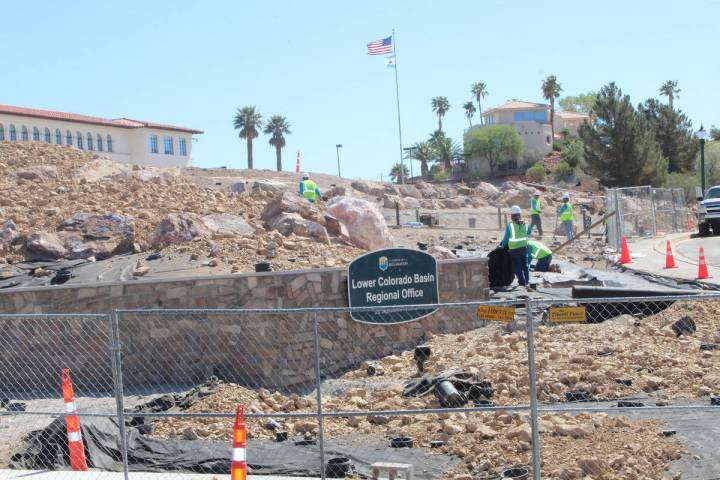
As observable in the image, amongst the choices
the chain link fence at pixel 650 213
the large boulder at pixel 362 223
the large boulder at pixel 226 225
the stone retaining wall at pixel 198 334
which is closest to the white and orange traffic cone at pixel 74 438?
the stone retaining wall at pixel 198 334

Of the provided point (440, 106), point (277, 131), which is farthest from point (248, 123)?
point (440, 106)

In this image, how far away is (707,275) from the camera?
18875mm

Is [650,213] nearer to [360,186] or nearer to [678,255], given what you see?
[678,255]

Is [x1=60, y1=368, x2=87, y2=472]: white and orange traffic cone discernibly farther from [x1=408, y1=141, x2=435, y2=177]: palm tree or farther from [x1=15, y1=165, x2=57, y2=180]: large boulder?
[x1=408, y1=141, x2=435, y2=177]: palm tree

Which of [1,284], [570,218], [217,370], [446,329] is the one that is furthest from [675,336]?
[570,218]

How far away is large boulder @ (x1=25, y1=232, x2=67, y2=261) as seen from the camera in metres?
20.1

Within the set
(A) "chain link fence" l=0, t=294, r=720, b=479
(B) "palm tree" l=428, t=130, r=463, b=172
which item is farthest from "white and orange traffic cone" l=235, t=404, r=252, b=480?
(B) "palm tree" l=428, t=130, r=463, b=172

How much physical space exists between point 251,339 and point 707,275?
415 inches

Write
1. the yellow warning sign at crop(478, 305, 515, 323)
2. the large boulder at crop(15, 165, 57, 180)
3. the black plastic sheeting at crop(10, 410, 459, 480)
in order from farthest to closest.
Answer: the large boulder at crop(15, 165, 57, 180)
the black plastic sheeting at crop(10, 410, 459, 480)
the yellow warning sign at crop(478, 305, 515, 323)

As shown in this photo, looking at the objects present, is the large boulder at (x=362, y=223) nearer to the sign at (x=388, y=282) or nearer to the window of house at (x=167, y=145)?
the sign at (x=388, y=282)

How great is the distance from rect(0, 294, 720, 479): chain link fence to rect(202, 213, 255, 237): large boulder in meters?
6.77

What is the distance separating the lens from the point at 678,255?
24.3 metres

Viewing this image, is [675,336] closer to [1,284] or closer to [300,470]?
[300,470]

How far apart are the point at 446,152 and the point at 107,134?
44.9 meters
